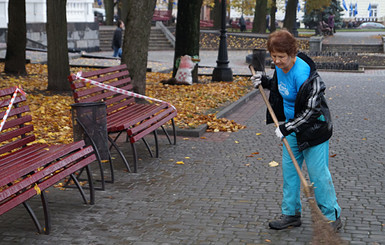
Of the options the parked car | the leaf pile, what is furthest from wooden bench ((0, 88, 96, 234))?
the parked car

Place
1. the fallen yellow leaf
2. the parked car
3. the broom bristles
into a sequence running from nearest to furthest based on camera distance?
the broom bristles < the fallen yellow leaf < the parked car

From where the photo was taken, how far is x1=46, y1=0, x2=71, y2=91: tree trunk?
1299 cm

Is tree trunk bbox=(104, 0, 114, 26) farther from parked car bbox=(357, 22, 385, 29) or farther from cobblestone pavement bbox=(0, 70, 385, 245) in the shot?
cobblestone pavement bbox=(0, 70, 385, 245)

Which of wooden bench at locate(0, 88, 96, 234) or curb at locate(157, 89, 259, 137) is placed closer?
wooden bench at locate(0, 88, 96, 234)

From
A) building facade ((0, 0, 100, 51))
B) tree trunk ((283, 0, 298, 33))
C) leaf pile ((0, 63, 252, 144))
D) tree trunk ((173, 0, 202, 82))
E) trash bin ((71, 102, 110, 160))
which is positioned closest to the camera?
trash bin ((71, 102, 110, 160))

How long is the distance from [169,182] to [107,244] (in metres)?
1.97

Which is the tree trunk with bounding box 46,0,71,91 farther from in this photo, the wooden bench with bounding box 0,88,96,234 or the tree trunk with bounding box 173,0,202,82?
the wooden bench with bounding box 0,88,96,234

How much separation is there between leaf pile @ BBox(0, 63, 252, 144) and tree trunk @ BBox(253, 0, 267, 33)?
22.7m

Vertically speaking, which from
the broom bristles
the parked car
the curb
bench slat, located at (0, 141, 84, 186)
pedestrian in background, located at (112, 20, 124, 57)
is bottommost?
the curb

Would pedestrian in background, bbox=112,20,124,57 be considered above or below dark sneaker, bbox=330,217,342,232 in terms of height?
above

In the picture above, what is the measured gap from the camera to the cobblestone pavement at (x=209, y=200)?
5.04 meters

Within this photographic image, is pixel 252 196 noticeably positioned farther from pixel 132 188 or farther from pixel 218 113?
pixel 218 113

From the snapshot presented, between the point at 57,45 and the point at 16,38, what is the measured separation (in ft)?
10.8

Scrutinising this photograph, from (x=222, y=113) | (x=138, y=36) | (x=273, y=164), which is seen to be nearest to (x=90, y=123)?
(x=273, y=164)
